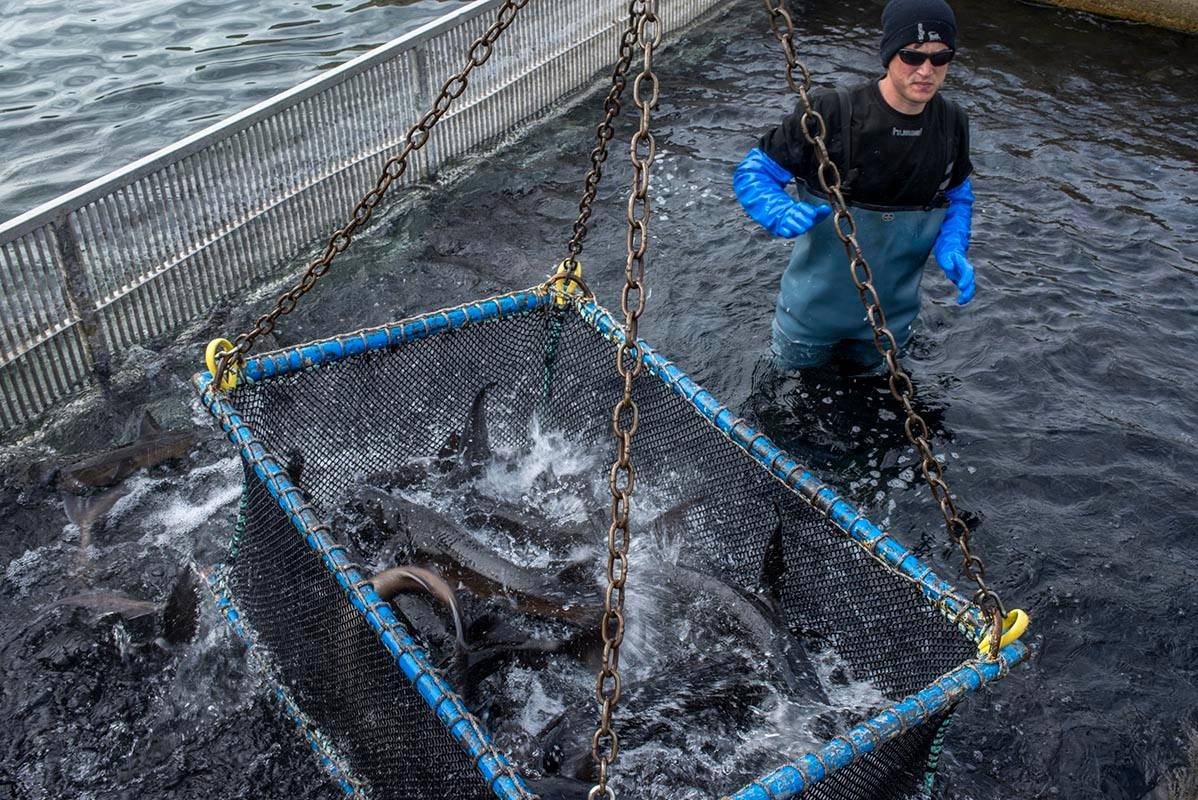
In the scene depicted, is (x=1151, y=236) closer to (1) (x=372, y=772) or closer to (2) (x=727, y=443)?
(2) (x=727, y=443)

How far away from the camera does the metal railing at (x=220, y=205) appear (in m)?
5.33

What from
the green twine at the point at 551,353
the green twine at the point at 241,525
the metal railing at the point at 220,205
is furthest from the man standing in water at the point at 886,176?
the metal railing at the point at 220,205

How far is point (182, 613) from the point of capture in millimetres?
4414

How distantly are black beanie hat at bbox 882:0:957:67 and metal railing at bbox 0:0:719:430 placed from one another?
3862 mm

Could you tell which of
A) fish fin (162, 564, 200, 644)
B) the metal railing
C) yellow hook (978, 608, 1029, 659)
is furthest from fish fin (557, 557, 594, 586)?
the metal railing

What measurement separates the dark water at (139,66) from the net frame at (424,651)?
5.09 meters

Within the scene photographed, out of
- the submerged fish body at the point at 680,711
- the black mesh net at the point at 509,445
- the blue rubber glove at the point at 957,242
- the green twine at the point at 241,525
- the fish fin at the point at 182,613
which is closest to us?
the black mesh net at the point at 509,445

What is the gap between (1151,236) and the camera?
288 inches

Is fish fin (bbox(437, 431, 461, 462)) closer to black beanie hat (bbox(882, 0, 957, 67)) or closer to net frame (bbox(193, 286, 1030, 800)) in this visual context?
net frame (bbox(193, 286, 1030, 800))

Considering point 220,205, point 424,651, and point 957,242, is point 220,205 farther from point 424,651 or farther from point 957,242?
point 957,242

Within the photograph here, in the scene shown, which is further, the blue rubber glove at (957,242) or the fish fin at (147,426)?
the fish fin at (147,426)

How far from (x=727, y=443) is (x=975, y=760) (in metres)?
1.56

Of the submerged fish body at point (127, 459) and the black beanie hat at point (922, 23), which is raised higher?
the black beanie hat at point (922, 23)

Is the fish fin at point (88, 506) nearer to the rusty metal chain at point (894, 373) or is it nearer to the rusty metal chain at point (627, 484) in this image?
the rusty metal chain at point (627, 484)
